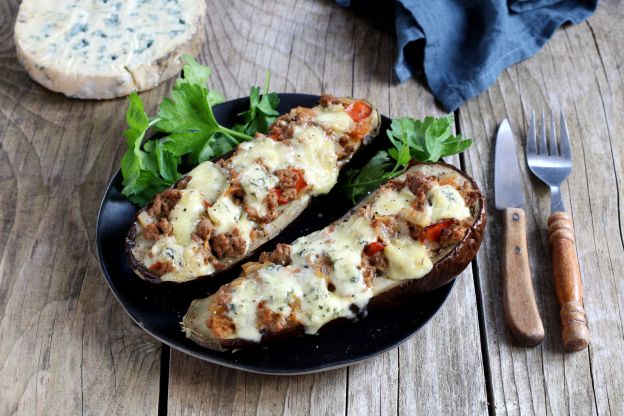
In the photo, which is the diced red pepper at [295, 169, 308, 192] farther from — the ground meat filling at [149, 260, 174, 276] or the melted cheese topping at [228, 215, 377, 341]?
the ground meat filling at [149, 260, 174, 276]

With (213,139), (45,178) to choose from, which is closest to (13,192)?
(45,178)

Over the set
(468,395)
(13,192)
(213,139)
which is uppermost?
(213,139)

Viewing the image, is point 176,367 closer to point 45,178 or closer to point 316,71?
point 45,178

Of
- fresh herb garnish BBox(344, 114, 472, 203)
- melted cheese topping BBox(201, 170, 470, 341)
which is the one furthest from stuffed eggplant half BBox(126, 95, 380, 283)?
melted cheese topping BBox(201, 170, 470, 341)

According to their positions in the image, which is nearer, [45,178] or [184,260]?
[184,260]

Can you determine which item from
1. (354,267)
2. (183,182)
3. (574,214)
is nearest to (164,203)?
(183,182)

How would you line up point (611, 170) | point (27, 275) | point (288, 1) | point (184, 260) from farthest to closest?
point (288, 1)
point (611, 170)
point (27, 275)
point (184, 260)

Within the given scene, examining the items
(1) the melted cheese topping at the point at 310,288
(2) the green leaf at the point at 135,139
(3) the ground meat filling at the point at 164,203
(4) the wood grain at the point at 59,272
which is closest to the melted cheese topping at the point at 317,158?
(1) the melted cheese topping at the point at 310,288

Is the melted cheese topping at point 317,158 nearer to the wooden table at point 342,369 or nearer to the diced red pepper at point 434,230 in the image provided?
the diced red pepper at point 434,230
